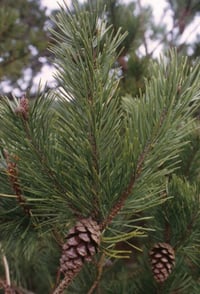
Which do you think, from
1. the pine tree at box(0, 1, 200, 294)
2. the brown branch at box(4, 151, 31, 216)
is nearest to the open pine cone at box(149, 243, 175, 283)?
the pine tree at box(0, 1, 200, 294)

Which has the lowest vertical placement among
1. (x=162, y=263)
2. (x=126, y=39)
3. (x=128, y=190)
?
(x=162, y=263)

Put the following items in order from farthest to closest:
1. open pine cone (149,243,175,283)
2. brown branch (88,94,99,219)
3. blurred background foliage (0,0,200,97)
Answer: blurred background foliage (0,0,200,97), open pine cone (149,243,175,283), brown branch (88,94,99,219)

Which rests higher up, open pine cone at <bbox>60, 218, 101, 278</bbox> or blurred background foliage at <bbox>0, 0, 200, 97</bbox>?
blurred background foliage at <bbox>0, 0, 200, 97</bbox>

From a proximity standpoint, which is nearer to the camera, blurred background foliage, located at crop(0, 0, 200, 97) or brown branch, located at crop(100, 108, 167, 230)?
brown branch, located at crop(100, 108, 167, 230)

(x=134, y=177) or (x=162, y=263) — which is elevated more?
(x=134, y=177)

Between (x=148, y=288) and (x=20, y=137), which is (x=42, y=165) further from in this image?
(x=148, y=288)

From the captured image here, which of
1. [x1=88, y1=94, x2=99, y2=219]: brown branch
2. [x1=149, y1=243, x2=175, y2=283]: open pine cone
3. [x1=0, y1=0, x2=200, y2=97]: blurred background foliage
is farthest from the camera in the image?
[x1=0, y1=0, x2=200, y2=97]: blurred background foliage

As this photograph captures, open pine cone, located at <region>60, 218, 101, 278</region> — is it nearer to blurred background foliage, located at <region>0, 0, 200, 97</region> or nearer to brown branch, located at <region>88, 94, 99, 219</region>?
brown branch, located at <region>88, 94, 99, 219</region>

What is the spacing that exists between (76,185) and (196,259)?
456mm

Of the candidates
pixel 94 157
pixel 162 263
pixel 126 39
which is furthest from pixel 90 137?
pixel 126 39

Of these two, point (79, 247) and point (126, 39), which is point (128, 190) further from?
point (126, 39)

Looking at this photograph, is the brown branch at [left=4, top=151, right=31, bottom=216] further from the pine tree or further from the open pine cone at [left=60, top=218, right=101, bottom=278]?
the open pine cone at [left=60, top=218, right=101, bottom=278]

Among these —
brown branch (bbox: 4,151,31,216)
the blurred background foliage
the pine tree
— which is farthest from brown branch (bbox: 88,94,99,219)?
the blurred background foliage

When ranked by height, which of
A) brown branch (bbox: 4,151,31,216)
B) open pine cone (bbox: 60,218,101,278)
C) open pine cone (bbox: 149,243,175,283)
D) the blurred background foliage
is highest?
the blurred background foliage
